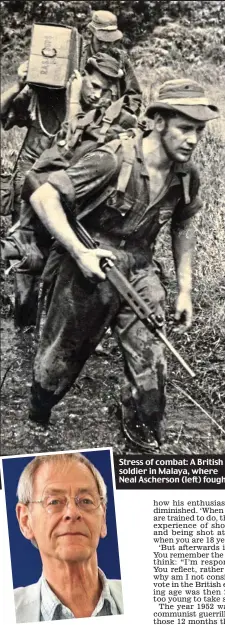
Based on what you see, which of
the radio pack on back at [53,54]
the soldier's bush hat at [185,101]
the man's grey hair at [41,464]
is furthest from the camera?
the radio pack on back at [53,54]

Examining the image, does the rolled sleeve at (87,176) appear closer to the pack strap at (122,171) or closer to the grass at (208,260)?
the pack strap at (122,171)

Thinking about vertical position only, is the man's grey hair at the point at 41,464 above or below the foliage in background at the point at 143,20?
Answer: below

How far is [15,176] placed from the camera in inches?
199

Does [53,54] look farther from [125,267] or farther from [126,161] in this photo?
[125,267]

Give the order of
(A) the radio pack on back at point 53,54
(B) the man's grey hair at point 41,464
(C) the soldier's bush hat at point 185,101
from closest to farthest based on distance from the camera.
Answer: (C) the soldier's bush hat at point 185,101 < (B) the man's grey hair at point 41,464 < (A) the radio pack on back at point 53,54

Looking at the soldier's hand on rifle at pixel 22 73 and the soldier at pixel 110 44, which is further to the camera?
the soldier's hand on rifle at pixel 22 73

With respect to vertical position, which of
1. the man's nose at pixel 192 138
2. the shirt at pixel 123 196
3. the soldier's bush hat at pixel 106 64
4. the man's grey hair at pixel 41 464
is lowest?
the man's grey hair at pixel 41 464

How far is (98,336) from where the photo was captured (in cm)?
495

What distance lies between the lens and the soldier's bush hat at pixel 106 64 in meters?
4.93

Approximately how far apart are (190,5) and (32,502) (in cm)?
276

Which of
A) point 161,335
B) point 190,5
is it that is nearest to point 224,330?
point 161,335

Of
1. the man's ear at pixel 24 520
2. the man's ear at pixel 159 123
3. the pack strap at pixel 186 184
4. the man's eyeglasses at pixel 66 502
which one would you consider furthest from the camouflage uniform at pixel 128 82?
the man's ear at pixel 24 520

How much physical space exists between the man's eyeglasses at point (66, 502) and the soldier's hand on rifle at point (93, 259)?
116cm

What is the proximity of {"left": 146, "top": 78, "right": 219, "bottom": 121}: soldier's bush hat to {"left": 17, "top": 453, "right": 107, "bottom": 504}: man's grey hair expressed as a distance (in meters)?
1.86
